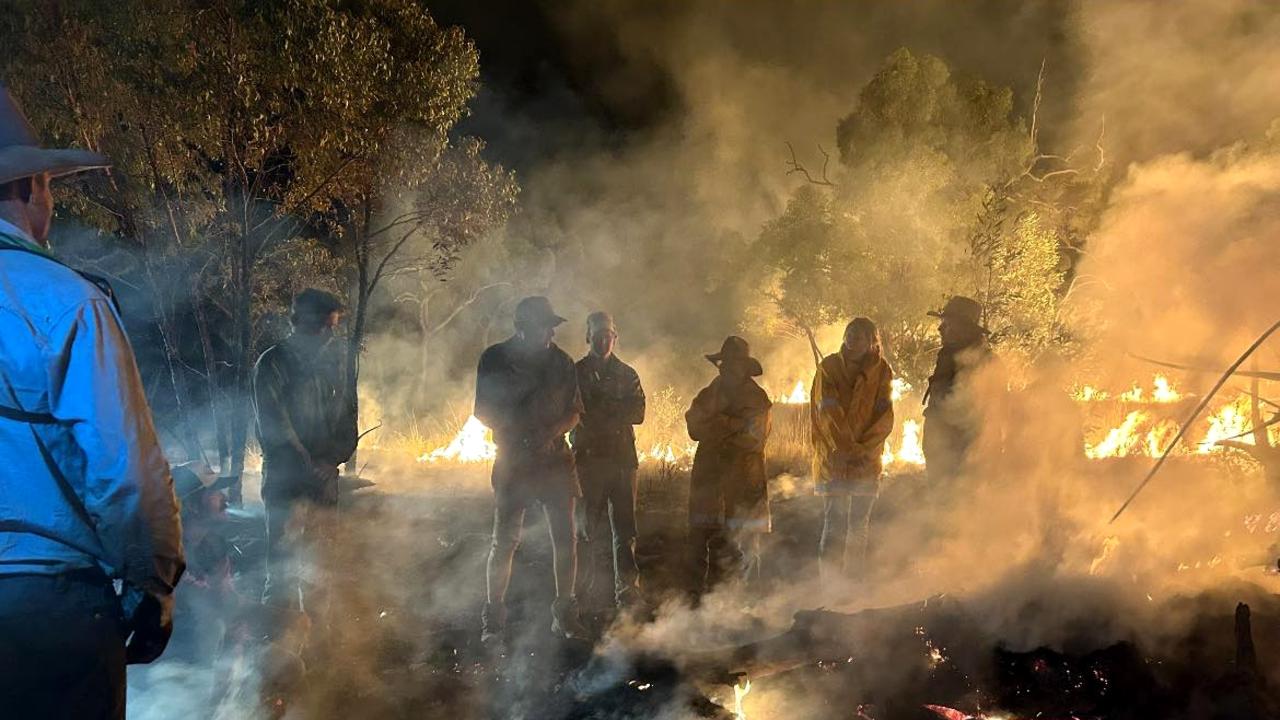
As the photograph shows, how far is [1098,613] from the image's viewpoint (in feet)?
16.3

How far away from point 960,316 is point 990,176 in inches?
371

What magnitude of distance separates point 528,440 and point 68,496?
3.45 metres

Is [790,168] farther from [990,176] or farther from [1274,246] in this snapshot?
[1274,246]

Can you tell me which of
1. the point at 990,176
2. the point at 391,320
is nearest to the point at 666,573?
the point at 990,176

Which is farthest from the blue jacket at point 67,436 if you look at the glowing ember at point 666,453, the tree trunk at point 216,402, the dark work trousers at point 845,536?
the glowing ember at point 666,453

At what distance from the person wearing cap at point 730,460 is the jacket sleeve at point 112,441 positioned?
4416 millimetres

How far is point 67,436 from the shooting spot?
2031mm

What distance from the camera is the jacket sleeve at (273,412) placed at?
4.96 meters

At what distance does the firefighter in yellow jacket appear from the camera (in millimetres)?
6109

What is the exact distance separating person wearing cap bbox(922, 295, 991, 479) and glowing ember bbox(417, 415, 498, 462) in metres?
8.34

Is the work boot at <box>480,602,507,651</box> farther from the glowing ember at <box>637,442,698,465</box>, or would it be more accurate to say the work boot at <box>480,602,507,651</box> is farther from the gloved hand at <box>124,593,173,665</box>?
the glowing ember at <box>637,442,698,465</box>

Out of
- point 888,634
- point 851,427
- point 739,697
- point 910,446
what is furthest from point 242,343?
point 910,446

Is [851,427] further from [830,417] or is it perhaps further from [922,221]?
[922,221]

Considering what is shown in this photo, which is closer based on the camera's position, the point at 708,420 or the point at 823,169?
the point at 708,420
